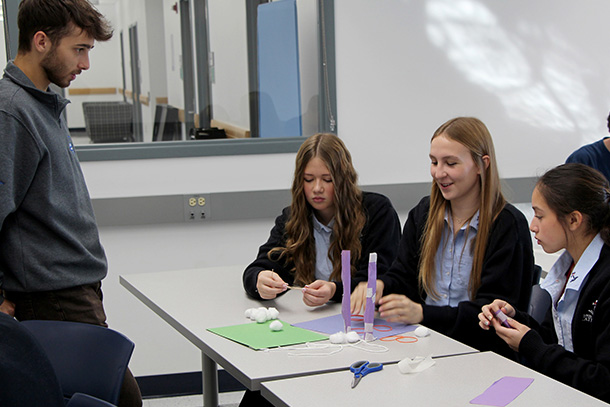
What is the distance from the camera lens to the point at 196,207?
369 cm

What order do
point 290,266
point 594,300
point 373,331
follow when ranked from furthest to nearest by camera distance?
point 290,266
point 373,331
point 594,300

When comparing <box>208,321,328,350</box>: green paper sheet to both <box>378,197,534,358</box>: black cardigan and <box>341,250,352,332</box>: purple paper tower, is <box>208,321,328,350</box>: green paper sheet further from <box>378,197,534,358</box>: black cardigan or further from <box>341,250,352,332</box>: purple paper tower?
<box>378,197,534,358</box>: black cardigan

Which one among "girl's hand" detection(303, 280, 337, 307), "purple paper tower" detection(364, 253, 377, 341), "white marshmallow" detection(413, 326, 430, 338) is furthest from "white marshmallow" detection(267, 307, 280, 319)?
"white marshmallow" detection(413, 326, 430, 338)

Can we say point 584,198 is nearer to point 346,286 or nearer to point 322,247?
point 346,286

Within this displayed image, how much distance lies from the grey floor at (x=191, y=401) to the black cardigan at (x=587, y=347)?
2.05m

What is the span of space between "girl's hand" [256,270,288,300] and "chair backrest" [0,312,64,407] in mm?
1037

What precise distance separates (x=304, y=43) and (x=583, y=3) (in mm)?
1585

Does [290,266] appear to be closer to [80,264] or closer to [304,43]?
[80,264]

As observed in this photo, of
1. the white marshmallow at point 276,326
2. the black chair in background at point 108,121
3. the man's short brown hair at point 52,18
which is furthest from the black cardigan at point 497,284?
the black chair in background at point 108,121

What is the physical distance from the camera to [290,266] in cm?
267

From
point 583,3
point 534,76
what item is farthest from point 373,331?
point 583,3

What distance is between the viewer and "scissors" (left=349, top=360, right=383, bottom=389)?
1683mm

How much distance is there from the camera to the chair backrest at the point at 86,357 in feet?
6.42


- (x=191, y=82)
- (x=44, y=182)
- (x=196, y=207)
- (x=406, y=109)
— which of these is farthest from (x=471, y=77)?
(x=44, y=182)
